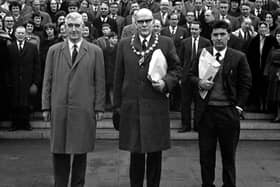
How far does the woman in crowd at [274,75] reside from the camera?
11320 mm

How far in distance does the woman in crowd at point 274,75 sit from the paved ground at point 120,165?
0.99m

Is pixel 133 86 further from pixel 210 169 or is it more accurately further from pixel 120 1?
pixel 120 1

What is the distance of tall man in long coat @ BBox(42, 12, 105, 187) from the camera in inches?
259

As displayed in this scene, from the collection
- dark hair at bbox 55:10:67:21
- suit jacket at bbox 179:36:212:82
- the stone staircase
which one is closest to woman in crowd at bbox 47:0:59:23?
dark hair at bbox 55:10:67:21

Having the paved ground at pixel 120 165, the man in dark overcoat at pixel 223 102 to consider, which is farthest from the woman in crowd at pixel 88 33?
the man in dark overcoat at pixel 223 102

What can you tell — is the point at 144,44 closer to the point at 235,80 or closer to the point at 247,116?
the point at 235,80

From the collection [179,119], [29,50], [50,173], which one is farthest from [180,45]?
[50,173]

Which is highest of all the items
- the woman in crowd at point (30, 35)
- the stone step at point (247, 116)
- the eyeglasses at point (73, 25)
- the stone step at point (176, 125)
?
the eyeglasses at point (73, 25)

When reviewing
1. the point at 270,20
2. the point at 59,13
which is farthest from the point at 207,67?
the point at 59,13

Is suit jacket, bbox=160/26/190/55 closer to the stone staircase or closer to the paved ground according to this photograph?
the stone staircase

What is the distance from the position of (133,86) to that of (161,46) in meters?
0.55

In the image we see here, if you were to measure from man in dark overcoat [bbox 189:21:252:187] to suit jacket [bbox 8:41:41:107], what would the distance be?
493 cm

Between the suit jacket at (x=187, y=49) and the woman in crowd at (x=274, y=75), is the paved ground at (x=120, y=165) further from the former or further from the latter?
the suit jacket at (x=187, y=49)

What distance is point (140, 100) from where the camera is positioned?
257 inches
